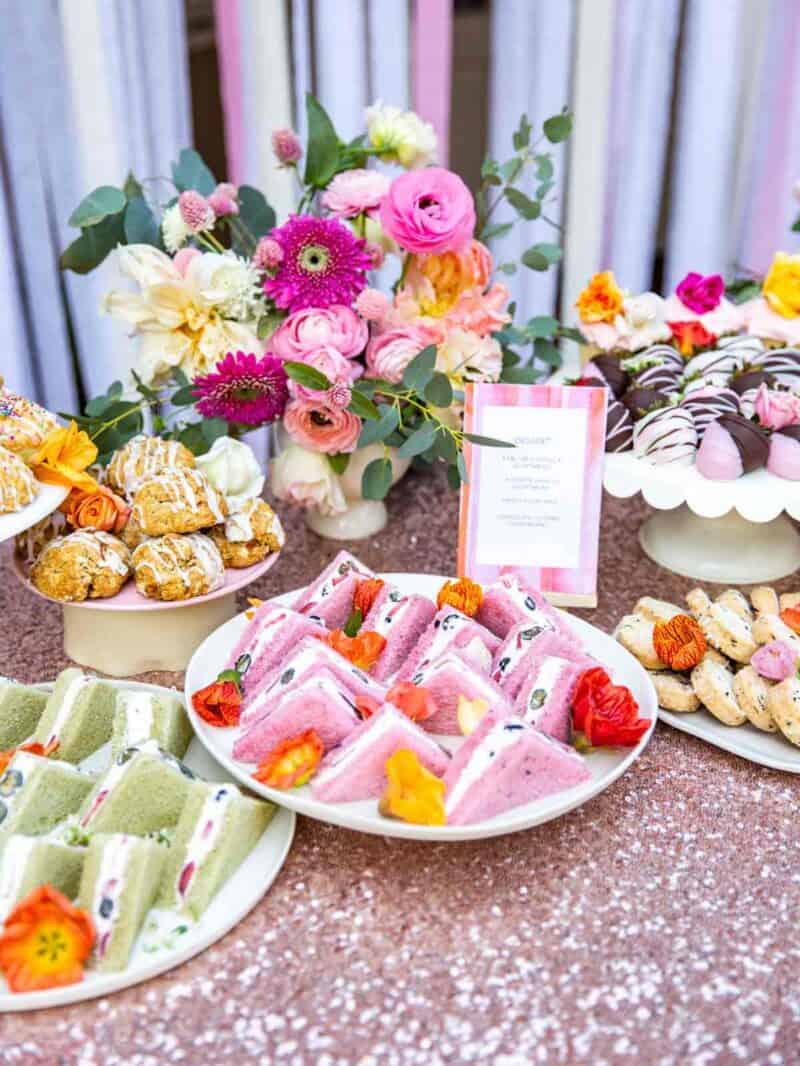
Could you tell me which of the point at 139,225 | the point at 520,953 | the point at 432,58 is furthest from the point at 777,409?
the point at 432,58

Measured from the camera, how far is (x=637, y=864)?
100 cm

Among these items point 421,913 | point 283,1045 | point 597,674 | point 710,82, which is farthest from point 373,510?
point 710,82

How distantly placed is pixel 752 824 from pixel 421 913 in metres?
0.37

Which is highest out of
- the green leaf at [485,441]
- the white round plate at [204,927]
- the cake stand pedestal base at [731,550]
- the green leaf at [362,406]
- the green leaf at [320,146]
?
the green leaf at [320,146]

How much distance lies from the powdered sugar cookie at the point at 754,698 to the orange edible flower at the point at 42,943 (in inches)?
28.5

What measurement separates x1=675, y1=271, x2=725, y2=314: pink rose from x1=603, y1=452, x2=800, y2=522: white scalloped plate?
1.41 ft

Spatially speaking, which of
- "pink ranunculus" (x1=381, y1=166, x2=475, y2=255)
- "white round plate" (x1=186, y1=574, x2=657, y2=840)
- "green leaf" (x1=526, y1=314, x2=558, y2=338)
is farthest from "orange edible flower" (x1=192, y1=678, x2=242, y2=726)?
"green leaf" (x1=526, y1=314, x2=558, y2=338)

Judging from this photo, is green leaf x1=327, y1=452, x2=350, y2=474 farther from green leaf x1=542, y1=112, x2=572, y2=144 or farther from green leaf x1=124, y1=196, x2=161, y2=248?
green leaf x1=542, y1=112, x2=572, y2=144

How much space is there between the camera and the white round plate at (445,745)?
0.89 metres

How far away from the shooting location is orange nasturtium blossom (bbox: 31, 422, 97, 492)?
121 centimetres

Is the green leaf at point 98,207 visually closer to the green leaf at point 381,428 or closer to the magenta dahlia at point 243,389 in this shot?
the magenta dahlia at point 243,389

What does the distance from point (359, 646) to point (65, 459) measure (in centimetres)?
44

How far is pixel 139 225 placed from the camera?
1.43m

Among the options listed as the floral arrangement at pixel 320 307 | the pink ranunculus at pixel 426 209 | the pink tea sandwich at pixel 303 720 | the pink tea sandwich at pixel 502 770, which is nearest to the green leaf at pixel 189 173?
the floral arrangement at pixel 320 307
